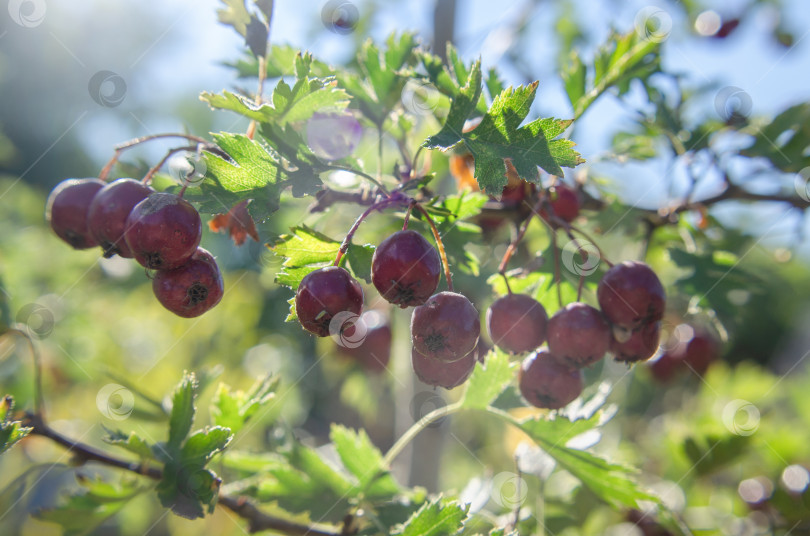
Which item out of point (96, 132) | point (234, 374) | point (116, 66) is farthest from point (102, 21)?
point (234, 374)

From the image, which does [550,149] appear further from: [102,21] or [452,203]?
[102,21]

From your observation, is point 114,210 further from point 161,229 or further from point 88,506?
point 88,506

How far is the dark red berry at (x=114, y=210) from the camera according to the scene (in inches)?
46.0

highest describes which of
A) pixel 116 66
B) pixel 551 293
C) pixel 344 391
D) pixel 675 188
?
pixel 116 66

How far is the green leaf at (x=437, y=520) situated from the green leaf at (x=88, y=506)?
2.23ft

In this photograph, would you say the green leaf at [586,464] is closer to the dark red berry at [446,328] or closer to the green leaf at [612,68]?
the dark red berry at [446,328]

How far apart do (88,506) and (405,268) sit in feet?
3.42

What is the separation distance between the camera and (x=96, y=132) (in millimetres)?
15398

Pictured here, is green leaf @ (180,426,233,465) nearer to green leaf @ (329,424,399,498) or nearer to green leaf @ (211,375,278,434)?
green leaf @ (211,375,278,434)

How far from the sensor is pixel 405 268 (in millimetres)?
1054

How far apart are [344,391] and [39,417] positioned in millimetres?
1642

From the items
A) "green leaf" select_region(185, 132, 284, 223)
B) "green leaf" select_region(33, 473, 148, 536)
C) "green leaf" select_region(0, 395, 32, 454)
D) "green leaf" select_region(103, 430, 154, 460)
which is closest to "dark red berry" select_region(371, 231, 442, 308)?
"green leaf" select_region(185, 132, 284, 223)

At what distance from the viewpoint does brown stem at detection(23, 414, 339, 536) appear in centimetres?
134

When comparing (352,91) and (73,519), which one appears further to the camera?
(352,91)
